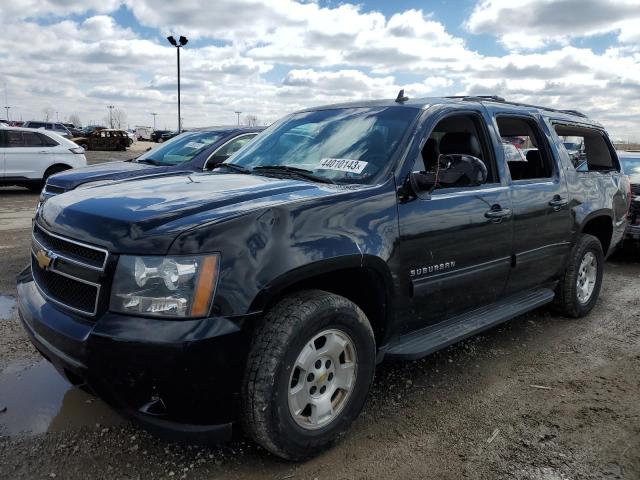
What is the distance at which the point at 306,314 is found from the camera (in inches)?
101

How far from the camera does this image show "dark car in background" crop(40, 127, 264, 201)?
6.48 metres

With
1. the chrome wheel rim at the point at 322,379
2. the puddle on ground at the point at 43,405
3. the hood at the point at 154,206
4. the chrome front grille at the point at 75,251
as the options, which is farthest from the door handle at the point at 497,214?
the puddle on ground at the point at 43,405

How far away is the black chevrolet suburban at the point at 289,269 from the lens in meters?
2.34

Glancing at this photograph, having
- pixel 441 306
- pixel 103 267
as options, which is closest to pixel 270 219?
pixel 103 267

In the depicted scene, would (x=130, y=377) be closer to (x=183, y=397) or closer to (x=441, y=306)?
(x=183, y=397)

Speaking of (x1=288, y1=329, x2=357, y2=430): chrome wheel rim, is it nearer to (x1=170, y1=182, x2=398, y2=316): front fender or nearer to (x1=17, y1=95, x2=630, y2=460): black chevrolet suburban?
(x1=17, y1=95, x2=630, y2=460): black chevrolet suburban

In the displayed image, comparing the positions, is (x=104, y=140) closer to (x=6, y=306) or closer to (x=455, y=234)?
(x=6, y=306)

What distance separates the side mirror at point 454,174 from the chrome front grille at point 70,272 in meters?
1.78

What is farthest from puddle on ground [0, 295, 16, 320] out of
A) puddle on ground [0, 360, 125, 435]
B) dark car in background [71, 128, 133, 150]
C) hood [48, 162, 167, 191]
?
dark car in background [71, 128, 133, 150]

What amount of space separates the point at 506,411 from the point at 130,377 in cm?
227

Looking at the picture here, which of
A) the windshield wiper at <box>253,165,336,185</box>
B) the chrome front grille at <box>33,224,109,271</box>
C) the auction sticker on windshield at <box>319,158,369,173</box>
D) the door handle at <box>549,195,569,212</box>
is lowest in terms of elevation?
the chrome front grille at <box>33,224,109,271</box>

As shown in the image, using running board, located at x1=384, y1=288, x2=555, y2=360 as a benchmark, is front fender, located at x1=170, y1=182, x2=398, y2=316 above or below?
above

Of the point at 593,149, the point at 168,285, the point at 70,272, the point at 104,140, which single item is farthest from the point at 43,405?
the point at 104,140

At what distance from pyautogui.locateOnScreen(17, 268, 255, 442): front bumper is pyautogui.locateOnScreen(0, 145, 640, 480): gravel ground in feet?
1.37
